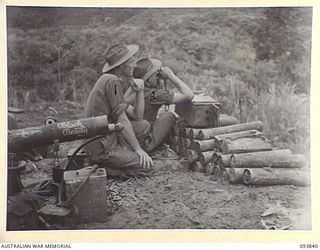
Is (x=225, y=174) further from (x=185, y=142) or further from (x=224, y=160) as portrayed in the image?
(x=185, y=142)

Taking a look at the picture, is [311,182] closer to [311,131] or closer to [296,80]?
[311,131]

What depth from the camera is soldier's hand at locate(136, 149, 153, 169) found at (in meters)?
2.05

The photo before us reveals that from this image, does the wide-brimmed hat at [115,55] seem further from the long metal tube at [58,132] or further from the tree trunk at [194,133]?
the tree trunk at [194,133]

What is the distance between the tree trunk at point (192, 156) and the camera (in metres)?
2.06

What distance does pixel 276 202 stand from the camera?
2.02 meters

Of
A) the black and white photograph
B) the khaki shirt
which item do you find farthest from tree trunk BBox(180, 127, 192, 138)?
the khaki shirt

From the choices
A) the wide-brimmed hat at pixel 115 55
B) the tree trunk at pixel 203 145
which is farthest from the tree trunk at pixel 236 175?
the wide-brimmed hat at pixel 115 55

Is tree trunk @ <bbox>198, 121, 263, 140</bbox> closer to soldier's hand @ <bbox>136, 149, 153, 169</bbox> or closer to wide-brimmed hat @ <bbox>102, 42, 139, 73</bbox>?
soldier's hand @ <bbox>136, 149, 153, 169</bbox>

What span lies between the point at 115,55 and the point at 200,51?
0.30 metres

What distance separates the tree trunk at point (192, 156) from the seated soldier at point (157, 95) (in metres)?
0.10

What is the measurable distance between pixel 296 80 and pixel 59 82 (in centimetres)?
83

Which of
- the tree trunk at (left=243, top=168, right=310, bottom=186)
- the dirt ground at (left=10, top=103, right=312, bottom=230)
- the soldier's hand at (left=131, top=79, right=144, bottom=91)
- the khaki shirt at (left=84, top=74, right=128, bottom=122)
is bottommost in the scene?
the dirt ground at (left=10, top=103, right=312, bottom=230)

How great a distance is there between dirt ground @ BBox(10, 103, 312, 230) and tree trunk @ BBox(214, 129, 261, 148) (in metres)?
0.13
